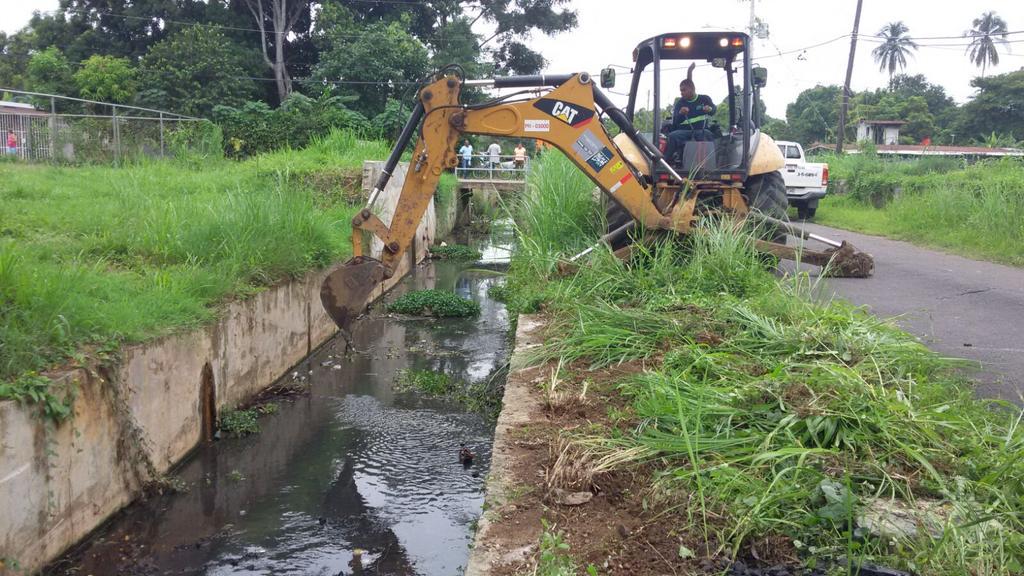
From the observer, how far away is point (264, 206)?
27.9 feet

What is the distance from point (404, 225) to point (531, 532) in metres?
4.22

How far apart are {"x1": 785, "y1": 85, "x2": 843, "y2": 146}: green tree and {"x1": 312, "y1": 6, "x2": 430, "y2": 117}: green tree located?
31417mm

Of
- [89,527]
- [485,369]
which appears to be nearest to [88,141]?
[485,369]

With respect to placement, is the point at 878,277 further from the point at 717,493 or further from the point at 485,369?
the point at 717,493

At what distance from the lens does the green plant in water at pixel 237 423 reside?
650 centimetres

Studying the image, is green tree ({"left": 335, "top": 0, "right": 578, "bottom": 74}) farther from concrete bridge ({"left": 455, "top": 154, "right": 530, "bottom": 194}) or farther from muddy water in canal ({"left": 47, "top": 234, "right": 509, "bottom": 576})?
muddy water in canal ({"left": 47, "top": 234, "right": 509, "bottom": 576})

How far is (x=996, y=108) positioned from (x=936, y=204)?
110 feet

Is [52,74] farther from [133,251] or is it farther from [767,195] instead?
[767,195]

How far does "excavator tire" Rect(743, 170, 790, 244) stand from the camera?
935cm

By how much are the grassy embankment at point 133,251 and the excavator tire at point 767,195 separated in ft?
16.4

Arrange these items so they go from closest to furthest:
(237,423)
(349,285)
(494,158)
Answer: (237,423), (349,285), (494,158)

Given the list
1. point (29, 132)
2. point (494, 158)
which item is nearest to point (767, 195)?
point (494, 158)

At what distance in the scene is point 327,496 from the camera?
553 cm

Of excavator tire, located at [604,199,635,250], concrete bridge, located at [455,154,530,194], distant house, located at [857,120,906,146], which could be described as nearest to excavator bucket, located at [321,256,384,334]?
excavator tire, located at [604,199,635,250]
